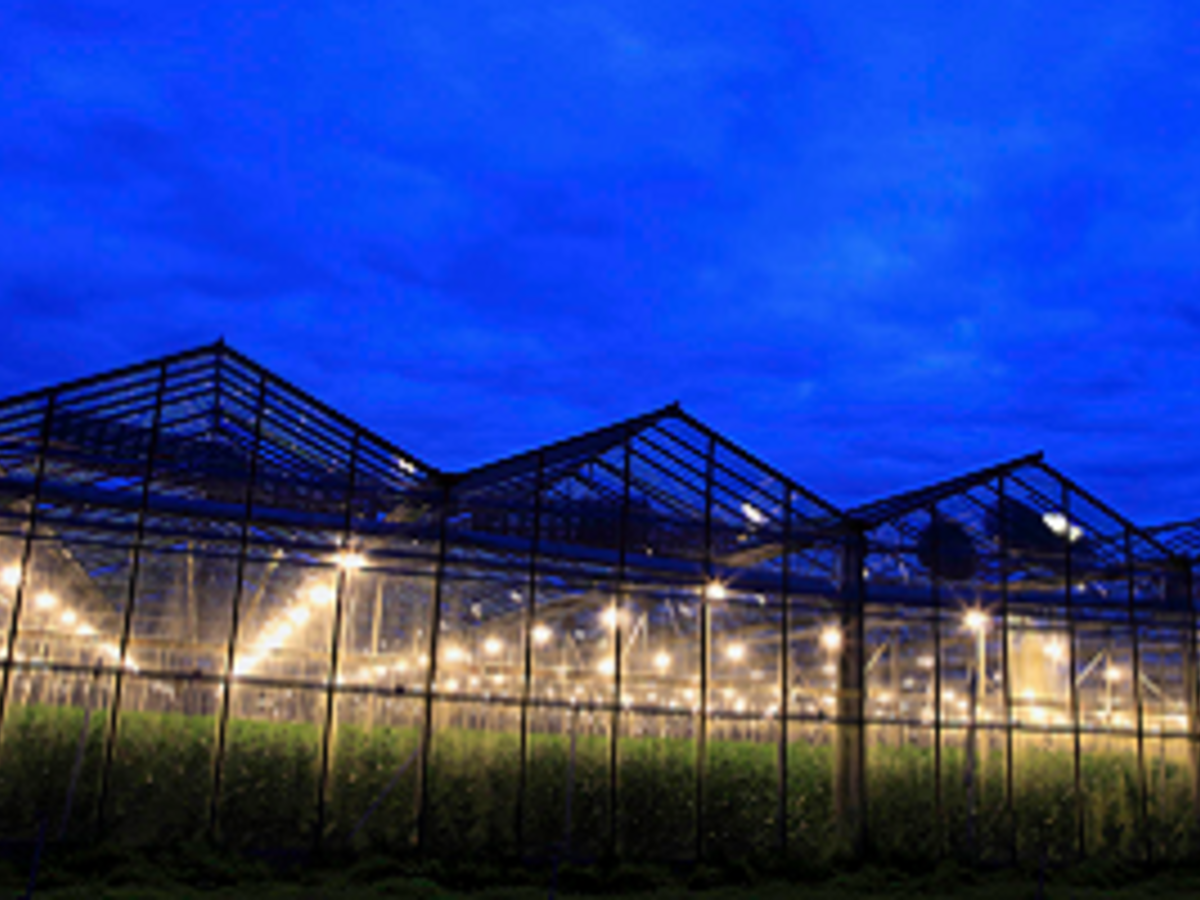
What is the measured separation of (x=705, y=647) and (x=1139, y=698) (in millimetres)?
10148

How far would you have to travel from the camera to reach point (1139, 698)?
2462 cm

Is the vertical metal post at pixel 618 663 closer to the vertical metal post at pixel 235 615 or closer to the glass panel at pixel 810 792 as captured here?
the glass panel at pixel 810 792

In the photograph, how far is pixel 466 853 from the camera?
1941 centimetres

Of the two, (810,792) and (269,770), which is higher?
(269,770)

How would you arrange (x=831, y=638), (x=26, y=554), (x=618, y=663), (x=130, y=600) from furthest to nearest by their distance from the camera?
(x=831, y=638) < (x=618, y=663) < (x=130, y=600) < (x=26, y=554)

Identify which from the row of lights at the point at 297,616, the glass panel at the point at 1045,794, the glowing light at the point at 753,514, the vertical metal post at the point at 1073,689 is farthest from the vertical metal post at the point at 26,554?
the vertical metal post at the point at 1073,689

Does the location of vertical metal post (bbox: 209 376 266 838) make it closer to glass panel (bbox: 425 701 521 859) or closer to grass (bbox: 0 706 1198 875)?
grass (bbox: 0 706 1198 875)

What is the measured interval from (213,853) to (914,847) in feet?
43.0

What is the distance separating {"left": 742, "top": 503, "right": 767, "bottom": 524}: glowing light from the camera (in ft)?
76.0

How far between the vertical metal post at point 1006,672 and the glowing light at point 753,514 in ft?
18.3

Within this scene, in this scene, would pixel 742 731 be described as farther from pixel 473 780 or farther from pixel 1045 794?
pixel 1045 794

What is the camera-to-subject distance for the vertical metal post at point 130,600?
17844 millimetres

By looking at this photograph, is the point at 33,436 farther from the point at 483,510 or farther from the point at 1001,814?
the point at 1001,814

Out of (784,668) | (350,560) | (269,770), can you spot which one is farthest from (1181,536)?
(269,770)
